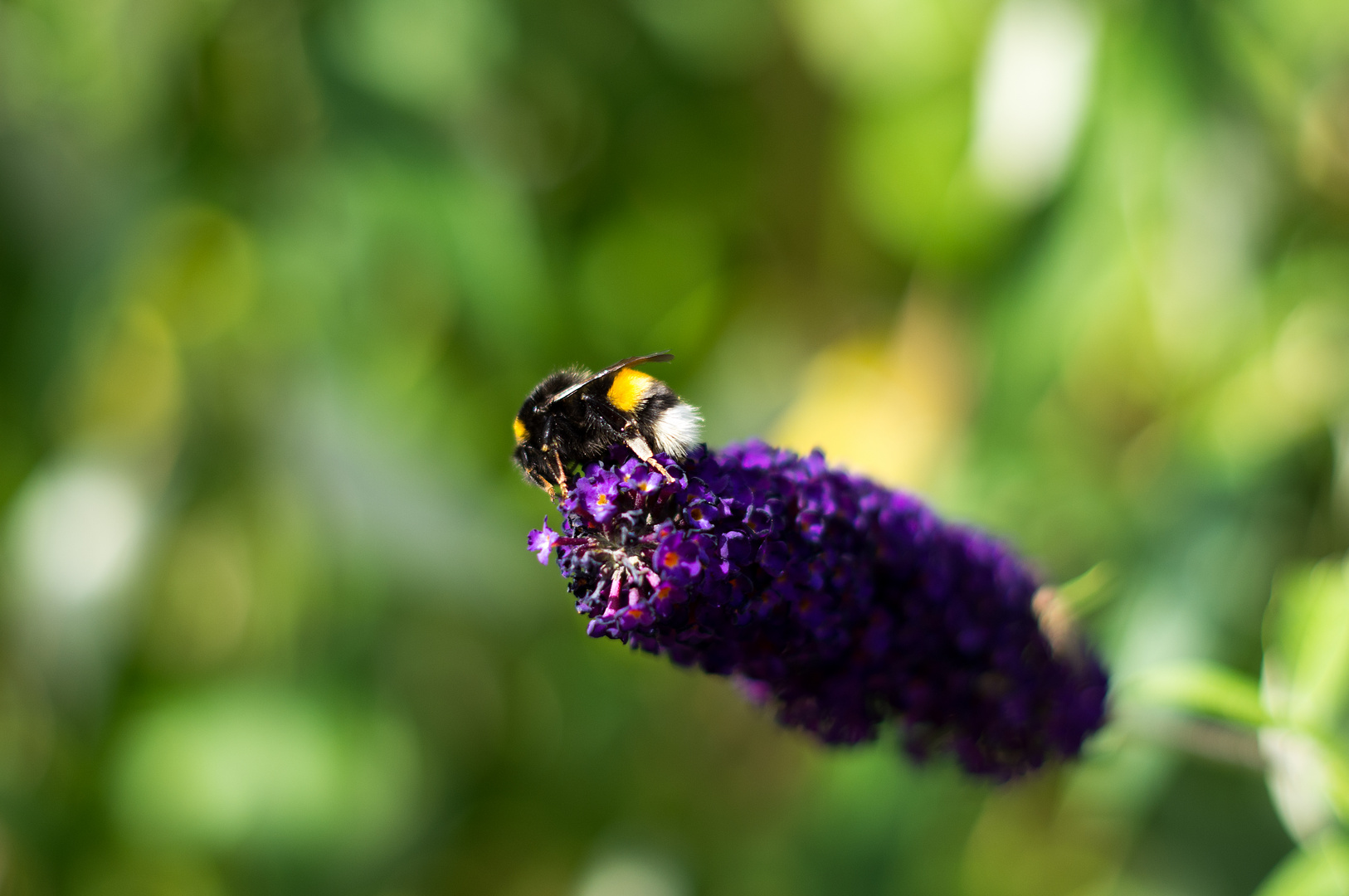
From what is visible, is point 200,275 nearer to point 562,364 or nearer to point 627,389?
point 562,364

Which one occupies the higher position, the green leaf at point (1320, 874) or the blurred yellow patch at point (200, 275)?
the blurred yellow patch at point (200, 275)

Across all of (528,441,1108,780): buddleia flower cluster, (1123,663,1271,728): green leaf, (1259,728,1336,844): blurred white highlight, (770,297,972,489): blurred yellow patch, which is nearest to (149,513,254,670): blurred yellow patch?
(770,297,972,489): blurred yellow patch

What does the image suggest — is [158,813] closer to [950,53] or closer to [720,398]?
[720,398]

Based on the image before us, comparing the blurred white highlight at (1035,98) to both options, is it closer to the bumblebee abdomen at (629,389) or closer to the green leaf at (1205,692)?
the green leaf at (1205,692)

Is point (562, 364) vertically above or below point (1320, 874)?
above

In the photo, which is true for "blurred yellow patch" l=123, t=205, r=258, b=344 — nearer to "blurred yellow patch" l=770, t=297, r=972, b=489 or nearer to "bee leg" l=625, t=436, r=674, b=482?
"blurred yellow patch" l=770, t=297, r=972, b=489

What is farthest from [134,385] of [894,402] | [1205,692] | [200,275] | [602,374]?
[1205,692]

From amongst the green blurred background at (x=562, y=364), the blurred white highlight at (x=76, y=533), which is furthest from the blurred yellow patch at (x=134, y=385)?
the blurred white highlight at (x=76, y=533)
